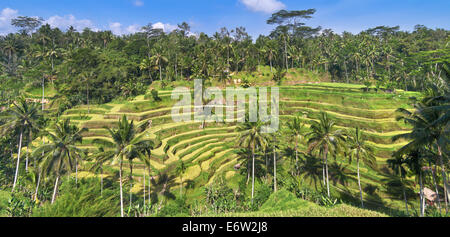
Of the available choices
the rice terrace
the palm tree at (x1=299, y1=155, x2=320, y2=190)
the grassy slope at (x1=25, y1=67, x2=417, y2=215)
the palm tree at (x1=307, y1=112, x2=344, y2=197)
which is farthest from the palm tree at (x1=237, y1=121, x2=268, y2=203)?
the palm tree at (x1=299, y1=155, x2=320, y2=190)

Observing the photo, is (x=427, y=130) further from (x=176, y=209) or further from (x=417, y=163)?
(x=176, y=209)

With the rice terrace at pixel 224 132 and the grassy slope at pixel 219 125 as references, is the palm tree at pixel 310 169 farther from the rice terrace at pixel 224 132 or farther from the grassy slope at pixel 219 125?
the grassy slope at pixel 219 125

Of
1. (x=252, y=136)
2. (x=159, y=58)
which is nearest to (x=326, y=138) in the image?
(x=252, y=136)

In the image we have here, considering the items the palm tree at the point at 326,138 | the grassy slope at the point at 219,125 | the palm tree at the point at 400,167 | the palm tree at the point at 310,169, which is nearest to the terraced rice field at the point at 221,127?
the grassy slope at the point at 219,125

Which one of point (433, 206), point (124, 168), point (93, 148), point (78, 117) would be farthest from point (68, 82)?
point (433, 206)

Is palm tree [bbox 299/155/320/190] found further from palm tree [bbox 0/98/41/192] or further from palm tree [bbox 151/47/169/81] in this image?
palm tree [bbox 151/47/169/81]

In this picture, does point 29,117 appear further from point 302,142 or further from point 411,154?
point 411,154

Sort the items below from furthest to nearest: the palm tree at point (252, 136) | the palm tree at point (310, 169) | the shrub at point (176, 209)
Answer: the palm tree at point (310, 169) < the palm tree at point (252, 136) < the shrub at point (176, 209)
